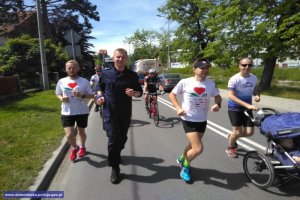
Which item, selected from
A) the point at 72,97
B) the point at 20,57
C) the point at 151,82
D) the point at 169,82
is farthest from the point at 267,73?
the point at 72,97

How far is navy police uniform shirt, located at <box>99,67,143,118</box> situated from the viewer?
4871 millimetres

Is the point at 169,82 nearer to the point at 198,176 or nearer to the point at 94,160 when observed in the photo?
the point at 94,160

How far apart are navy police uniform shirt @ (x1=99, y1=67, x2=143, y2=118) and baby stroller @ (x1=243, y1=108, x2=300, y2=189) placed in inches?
76.3

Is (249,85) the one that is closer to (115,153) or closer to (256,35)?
(115,153)

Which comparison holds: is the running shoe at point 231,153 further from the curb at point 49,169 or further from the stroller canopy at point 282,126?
the curb at point 49,169

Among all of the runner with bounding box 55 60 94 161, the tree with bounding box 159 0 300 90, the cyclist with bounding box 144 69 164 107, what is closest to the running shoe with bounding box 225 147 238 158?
the runner with bounding box 55 60 94 161

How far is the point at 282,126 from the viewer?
4.09 meters

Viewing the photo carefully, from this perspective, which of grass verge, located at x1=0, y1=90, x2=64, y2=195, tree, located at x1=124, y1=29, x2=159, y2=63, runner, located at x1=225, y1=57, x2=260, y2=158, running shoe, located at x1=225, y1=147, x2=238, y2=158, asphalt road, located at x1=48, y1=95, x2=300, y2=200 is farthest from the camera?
Result: tree, located at x1=124, y1=29, x2=159, y2=63

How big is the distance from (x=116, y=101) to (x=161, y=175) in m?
1.42

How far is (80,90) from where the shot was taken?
5910 millimetres

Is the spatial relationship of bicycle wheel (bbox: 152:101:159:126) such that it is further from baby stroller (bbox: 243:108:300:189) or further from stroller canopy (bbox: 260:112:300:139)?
stroller canopy (bbox: 260:112:300:139)

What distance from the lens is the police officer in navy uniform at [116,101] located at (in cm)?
486

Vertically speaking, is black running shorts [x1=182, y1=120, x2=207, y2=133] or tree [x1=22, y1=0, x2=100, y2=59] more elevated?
tree [x1=22, y1=0, x2=100, y2=59]

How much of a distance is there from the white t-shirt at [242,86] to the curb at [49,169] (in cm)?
336
